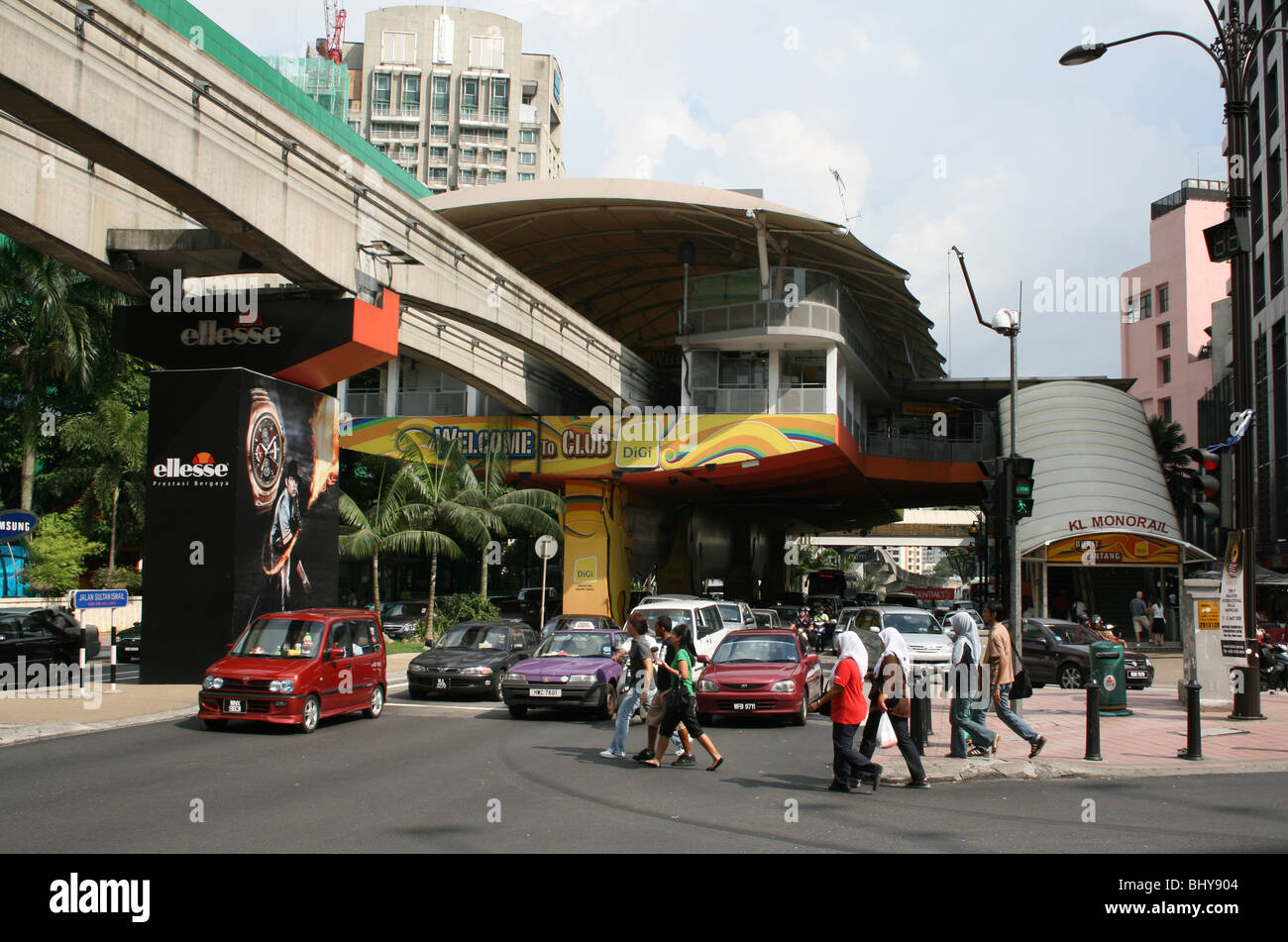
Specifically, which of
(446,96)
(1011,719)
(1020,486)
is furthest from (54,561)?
(446,96)

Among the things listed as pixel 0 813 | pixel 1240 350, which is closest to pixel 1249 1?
pixel 1240 350

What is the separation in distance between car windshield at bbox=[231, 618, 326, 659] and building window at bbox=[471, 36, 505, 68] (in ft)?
348

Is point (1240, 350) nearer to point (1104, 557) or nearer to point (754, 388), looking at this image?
point (1104, 557)

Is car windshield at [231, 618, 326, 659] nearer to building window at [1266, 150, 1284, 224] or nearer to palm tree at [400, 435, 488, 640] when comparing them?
palm tree at [400, 435, 488, 640]

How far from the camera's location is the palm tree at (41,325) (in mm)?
37625

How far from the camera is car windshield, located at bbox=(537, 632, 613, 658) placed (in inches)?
713

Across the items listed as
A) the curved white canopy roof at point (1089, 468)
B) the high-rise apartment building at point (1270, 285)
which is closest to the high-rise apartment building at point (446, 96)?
the curved white canopy roof at point (1089, 468)

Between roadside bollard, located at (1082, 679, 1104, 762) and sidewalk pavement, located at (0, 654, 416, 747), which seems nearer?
roadside bollard, located at (1082, 679, 1104, 762)

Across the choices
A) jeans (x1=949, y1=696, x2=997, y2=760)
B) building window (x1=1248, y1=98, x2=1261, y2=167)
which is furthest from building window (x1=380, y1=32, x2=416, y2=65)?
jeans (x1=949, y1=696, x2=997, y2=760)

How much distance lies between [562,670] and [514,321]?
1730 centimetres

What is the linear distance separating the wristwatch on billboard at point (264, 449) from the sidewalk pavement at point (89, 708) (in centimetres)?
370

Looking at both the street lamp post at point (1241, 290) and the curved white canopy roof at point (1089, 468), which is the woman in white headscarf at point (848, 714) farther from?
the curved white canopy roof at point (1089, 468)

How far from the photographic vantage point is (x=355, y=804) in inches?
367

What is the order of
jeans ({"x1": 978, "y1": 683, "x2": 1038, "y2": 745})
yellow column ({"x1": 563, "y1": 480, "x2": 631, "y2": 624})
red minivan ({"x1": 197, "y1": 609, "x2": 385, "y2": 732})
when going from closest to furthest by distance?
1. jeans ({"x1": 978, "y1": 683, "x2": 1038, "y2": 745})
2. red minivan ({"x1": 197, "y1": 609, "x2": 385, "y2": 732})
3. yellow column ({"x1": 563, "y1": 480, "x2": 631, "y2": 624})
